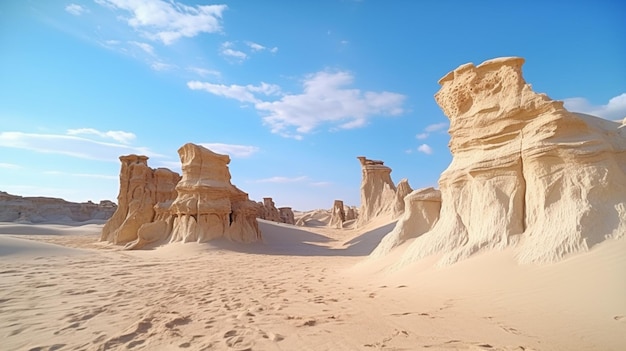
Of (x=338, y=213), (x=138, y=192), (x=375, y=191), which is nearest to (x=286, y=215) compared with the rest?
(x=338, y=213)

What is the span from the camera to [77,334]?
12.5 ft

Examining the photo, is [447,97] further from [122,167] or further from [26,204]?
[26,204]

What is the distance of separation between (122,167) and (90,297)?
67.3ft

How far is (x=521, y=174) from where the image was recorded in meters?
5.75

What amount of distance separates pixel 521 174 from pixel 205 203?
558 inches

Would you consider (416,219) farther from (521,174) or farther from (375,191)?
(375,191)

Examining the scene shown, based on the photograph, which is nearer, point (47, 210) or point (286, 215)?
point (47, 210)

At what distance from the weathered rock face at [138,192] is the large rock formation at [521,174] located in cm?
1987

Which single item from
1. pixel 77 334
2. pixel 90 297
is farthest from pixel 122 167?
pixel 77 334

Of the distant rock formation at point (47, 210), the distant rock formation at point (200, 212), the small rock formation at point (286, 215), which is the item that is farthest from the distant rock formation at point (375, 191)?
the distant rock formation at point (47, 210)

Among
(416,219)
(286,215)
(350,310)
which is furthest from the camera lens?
(286,215)

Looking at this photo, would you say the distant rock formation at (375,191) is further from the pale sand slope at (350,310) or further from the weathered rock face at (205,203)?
the pale sand slope at (350,310)

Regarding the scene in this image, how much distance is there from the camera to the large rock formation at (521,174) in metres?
4.82

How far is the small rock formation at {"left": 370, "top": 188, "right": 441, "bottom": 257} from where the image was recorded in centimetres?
880
